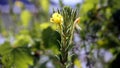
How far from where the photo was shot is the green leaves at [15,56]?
762mm

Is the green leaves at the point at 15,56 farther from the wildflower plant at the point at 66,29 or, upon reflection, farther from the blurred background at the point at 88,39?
the wildflower plant at the point at 66,29

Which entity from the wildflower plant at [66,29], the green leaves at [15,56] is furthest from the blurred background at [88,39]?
the wildflower plant at [66,29]

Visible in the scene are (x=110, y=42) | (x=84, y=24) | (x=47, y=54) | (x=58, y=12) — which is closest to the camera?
(x=58, y=12)

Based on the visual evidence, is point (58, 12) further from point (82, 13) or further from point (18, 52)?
point (82, 13)

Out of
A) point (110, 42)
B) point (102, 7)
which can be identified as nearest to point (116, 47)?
point (110, 42)

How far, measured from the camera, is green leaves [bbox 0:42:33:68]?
30.0 inches

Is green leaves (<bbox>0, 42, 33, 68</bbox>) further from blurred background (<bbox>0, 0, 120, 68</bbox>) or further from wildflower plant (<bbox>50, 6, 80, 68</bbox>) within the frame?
wildflower plant (<bbox>50, 6, 80, 68</bbox>)

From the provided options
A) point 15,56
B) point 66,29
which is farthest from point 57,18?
point 15,56

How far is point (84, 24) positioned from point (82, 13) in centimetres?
9

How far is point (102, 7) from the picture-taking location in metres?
1.25

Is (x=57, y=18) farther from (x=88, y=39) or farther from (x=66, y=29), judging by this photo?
(x=88, y=39)

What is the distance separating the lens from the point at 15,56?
0.78m

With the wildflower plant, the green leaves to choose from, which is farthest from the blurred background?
the wildflower plant

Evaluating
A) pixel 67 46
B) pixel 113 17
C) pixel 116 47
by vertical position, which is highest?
pixel 67 46
